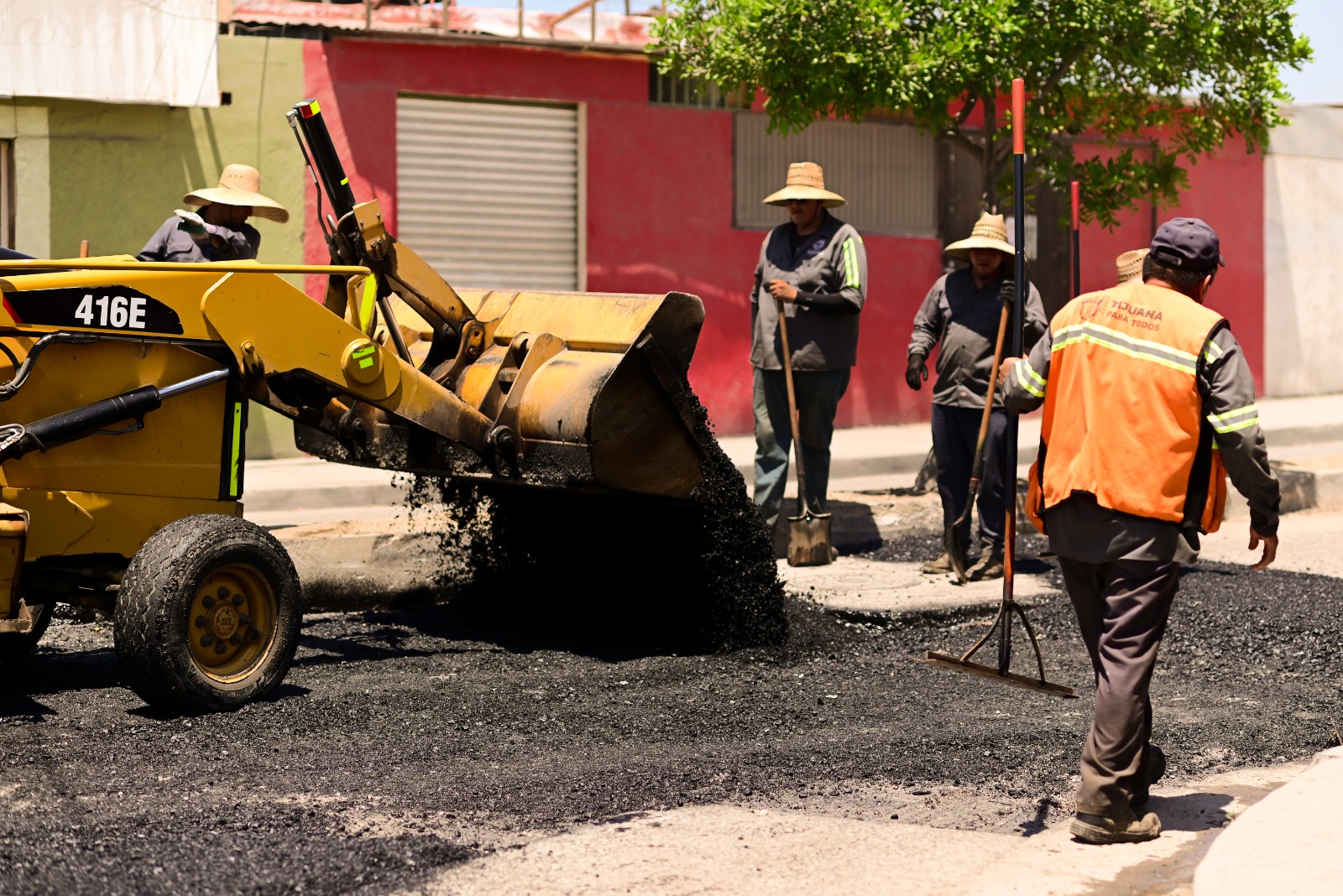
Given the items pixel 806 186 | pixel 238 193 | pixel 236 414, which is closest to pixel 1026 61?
pixel 806 186

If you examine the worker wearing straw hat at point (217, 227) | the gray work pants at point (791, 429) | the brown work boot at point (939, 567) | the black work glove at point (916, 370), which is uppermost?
the worker wearing straw hat at point (217, 227)

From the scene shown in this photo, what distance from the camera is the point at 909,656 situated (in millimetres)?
7180

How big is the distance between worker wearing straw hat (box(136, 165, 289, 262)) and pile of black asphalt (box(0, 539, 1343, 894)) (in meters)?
1.70

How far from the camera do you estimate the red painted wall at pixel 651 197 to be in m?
14.9

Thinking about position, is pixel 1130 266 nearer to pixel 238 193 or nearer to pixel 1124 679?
pixel 238 193

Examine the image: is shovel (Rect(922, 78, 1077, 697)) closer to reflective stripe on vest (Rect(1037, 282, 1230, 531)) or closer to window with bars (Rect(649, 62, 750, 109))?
reflective stripe on vest (Rect(1037, 282, 1230, 531))

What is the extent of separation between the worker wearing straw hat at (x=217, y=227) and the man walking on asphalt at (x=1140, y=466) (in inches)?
174

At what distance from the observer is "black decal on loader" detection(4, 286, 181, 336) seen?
→ 579 cm

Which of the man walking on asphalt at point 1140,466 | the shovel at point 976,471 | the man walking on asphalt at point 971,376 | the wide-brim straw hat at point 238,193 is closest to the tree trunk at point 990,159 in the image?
the man walking on asphalt at point 971,376

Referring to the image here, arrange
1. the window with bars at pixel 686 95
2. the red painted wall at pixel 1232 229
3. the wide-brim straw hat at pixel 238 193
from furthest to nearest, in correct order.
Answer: the red painted wall at pixel 1232 229 < the window with bars at pixel 686 95 < the wide-brim straw hat at pixel 238 193

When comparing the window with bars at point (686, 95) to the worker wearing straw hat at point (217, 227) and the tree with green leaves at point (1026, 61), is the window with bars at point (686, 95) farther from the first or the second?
the worker wearing straw hat at point (217, 227)

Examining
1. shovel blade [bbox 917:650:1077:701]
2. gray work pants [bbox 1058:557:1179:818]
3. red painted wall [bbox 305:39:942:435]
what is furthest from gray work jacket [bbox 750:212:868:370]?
red painted wall [bbox 305:39:942:435]

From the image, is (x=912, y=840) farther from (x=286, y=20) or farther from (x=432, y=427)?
(x=286, y=20)

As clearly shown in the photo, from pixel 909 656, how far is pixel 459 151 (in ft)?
30.5
